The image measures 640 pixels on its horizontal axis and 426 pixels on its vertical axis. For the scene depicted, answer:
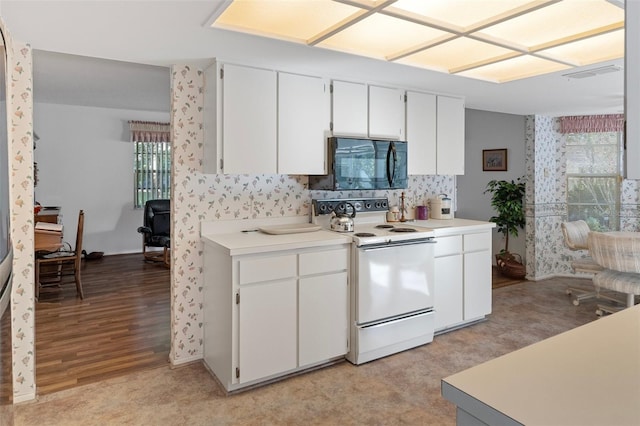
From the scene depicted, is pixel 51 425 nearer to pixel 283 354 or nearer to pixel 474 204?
pixel 283 354

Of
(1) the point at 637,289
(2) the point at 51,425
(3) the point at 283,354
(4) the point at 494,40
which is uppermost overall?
Result: (4) the point at 494,40

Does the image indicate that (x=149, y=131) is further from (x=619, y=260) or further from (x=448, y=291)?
(x=619, y=260)

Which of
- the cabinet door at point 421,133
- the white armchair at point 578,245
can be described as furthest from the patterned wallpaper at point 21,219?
the white armchair at point 578,245

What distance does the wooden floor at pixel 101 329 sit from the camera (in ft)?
9.95

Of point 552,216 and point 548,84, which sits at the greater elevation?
point 548,84

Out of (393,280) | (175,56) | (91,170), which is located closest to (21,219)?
(175,56)

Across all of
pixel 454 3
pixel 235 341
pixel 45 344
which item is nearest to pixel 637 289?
pixel 454 3

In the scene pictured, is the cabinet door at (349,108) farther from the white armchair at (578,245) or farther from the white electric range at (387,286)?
the white armchair at (578,245)

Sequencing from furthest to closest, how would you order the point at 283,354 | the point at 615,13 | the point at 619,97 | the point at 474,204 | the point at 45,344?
the point at 474,204 → the point at 619,97 → the point at 45,344 → the point at 283,354 → the point at 615,13

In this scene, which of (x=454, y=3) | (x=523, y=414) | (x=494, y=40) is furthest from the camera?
(x=494, y=40)

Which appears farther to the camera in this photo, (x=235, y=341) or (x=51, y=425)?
(x=235, y=341)

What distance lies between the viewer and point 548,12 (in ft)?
7.41

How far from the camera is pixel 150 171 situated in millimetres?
7512

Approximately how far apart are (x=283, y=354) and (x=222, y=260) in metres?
0.75
